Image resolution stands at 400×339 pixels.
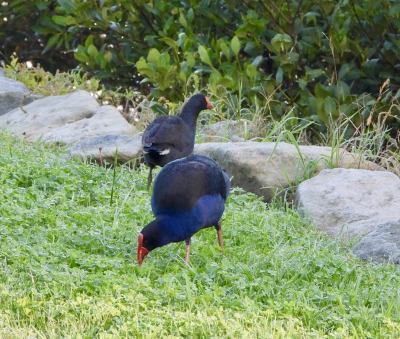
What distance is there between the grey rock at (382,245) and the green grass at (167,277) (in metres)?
0.12

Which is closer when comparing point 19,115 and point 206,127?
point 206,127

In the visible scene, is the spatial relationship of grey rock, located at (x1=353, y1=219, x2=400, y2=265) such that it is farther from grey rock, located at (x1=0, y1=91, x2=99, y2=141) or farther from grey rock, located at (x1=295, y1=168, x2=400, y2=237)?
grey rock, located at (x1=0, y1=91, x2=99, y2=141)

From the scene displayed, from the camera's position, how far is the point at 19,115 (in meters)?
10.0

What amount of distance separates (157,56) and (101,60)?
4.57ft

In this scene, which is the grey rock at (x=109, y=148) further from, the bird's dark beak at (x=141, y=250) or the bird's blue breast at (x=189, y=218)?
the bird's dark beak at (x=141, y=250)

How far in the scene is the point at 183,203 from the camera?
530 centimetres

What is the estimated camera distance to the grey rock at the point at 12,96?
426 inches

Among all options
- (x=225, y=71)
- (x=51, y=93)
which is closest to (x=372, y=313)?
(x=225, y=71)

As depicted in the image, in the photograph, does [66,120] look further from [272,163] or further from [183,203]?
[183,203]

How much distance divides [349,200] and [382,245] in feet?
3.59

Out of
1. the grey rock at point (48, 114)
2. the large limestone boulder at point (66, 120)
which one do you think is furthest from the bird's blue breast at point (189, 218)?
the grey rock at point (48, 114)

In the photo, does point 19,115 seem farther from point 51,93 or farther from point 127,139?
point 127,139

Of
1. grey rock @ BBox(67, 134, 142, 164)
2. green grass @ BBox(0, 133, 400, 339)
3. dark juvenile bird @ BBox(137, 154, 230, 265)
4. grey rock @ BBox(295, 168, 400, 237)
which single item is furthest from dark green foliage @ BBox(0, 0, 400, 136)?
dark juvenile bird @ BBox(137, 154, 230, 265)

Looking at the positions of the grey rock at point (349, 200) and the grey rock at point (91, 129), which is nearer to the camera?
the grey rock at point (349, 200)
